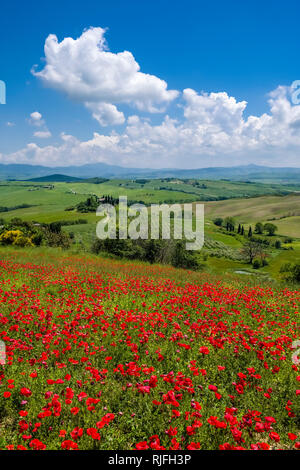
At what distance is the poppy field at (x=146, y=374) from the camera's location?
3.78 m

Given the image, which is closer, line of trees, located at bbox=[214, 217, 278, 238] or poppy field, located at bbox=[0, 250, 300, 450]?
poppy field, located at bbox=[0, 250, 300, 450]

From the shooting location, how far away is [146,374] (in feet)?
16.9

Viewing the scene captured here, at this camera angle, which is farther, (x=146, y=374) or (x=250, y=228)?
(x=250, y=228)

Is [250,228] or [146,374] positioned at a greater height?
[146,374]

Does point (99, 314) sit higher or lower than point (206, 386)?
higher

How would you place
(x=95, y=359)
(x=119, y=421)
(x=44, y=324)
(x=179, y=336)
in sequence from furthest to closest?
1. (x=44, y=324)
2. (x=179, y=336)
3. (x=95, y=359)
4. (x=119, y=421)

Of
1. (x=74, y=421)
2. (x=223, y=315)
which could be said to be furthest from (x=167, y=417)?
(x=223, y=315)

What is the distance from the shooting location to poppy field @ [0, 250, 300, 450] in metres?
3.78

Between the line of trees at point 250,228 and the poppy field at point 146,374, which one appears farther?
the line of trees at point 250,228

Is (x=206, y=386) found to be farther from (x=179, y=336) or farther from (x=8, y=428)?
(x=8, y=428)

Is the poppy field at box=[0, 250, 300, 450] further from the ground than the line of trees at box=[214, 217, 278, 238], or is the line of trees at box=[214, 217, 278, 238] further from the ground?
the poppy field at box=[0, 250, 300, 450]

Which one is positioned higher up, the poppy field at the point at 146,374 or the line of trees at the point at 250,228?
the poppy field at the point at 146,374

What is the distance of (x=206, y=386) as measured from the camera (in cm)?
502
